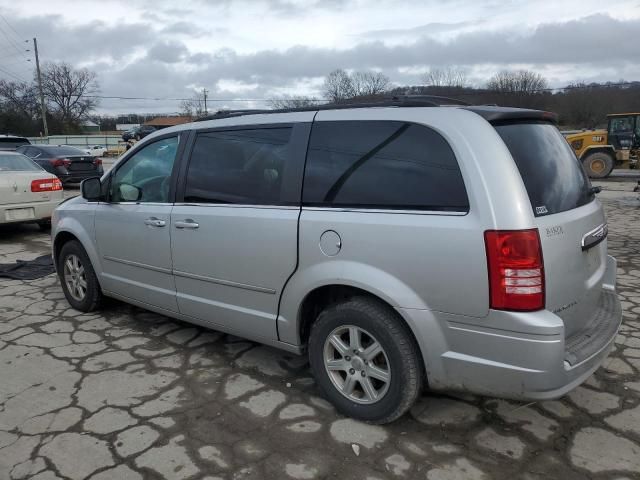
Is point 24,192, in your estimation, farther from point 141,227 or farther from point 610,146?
point 610,146

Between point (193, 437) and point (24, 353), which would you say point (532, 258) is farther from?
point (24, 353)

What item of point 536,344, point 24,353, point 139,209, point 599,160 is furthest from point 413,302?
point 599,160

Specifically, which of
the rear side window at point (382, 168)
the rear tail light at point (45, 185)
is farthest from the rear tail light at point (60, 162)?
the rear side window at point (382, 168)

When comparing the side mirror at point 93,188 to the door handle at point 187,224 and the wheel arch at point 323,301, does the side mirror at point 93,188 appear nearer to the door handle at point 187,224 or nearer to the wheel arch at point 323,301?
the door handle at point 187,224

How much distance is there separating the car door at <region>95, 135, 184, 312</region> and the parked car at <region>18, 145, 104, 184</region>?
431 inches

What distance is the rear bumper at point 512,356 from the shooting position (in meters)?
2.28

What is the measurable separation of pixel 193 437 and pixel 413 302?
1394mm

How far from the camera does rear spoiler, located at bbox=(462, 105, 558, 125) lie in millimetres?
2557

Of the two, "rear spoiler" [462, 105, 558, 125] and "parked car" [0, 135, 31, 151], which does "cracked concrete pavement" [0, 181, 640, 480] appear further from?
"parked car" [0, 135, 31, 151]

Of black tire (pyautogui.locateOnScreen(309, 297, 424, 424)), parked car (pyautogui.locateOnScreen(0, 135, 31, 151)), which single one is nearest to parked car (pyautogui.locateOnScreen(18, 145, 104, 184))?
parked car (pyautogui.locateOnScreen(0, 135, 31, 151))

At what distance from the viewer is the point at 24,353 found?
387cm

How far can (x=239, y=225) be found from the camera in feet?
10.4

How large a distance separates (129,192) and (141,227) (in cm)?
38

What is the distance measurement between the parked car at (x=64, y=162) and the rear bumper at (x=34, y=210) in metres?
6.24
